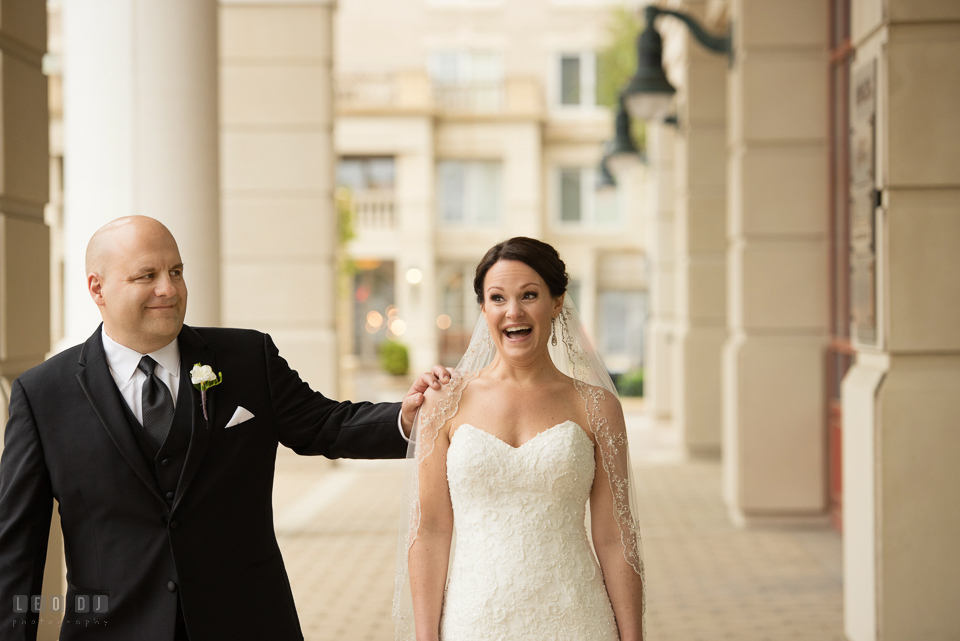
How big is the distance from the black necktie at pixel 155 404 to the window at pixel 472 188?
26.0 m

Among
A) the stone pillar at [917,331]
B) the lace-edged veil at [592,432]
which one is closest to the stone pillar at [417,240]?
the stone pillar at [917,331]

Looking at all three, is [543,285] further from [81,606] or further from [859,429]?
[859,429]

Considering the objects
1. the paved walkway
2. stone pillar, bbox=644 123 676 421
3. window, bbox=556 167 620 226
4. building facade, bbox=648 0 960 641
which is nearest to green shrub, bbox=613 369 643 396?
building facade, bbox=648 0 960 641

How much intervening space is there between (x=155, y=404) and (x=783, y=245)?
6.53m

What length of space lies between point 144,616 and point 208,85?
4140 mm

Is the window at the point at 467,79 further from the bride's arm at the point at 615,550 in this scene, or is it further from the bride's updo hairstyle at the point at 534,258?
the bride's arm at the point at 615,550

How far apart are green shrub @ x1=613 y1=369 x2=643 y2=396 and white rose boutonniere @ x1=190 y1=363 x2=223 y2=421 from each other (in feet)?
61.6

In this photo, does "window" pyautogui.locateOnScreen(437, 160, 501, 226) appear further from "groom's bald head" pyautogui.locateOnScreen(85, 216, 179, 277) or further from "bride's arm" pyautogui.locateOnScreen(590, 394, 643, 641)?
"groom's bald head" pyautogui.locateOnScreen(85, 216, 179, 277)

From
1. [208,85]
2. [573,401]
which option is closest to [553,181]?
[208,85]

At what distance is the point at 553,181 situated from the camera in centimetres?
2867

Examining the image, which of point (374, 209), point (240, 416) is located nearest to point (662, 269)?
point (240, 416)

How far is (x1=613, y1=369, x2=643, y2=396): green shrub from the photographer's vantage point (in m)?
21.2

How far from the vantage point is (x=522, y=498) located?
2.96 metres

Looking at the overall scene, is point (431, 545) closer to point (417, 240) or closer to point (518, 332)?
point (518, 332)
